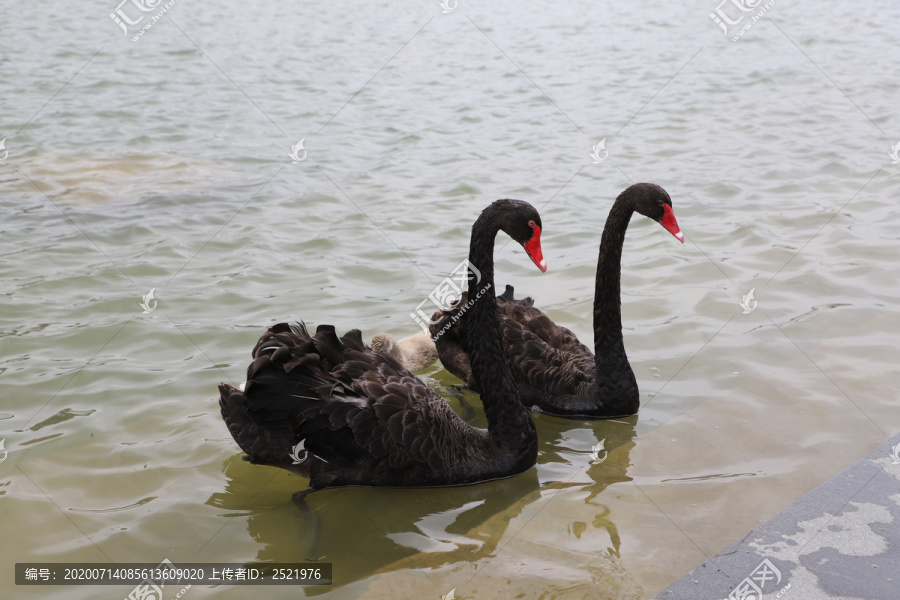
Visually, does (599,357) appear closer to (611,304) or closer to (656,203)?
(611,304)

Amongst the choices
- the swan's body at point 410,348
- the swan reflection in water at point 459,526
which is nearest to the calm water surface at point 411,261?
the swan reflection in water at point 459,526

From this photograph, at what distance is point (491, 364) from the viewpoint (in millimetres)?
4434

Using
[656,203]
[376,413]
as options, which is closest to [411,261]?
[656,203]

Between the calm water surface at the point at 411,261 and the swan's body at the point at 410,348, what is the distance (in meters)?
0.14

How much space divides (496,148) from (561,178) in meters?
1.23

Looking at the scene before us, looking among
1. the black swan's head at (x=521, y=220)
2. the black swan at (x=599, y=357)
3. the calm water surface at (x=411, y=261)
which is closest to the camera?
the calm water surface at (x=411, y=261)

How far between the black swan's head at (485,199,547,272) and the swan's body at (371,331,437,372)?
5.16 feet

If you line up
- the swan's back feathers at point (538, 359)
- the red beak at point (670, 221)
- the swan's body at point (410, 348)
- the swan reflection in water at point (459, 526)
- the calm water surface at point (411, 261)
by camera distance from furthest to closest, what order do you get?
the swan's body at point (410, 348) → the swan's back feathers at point (538, 359) → the red beak at point (670, 221) → the calm water surface at point (411, 261) → the swan reflection in water at point (459, 526)

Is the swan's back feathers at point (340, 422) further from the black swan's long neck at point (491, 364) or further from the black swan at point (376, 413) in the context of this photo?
the black swan's long neck at point (491, 364)

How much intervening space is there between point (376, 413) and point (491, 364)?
2.31 feet

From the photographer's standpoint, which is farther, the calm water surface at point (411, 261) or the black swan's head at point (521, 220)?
the black swan's head at point (521, 220)

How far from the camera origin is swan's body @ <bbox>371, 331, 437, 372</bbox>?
5.58 m

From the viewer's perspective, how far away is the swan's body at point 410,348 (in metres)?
5.58

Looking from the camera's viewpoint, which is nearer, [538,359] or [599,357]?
[599,357]
